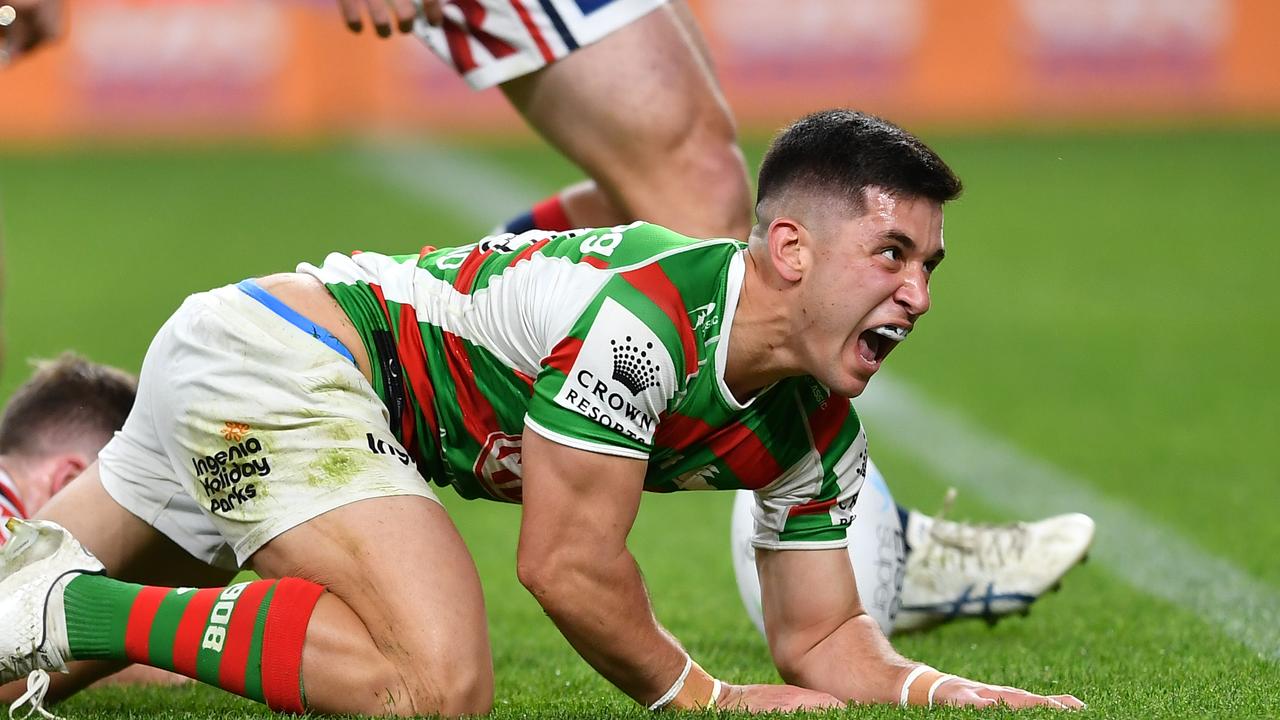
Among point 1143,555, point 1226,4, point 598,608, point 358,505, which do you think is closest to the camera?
point 598,608

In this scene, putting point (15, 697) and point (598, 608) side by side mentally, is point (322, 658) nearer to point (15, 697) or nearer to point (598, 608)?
point (598, 608)

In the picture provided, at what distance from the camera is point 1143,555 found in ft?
15.0

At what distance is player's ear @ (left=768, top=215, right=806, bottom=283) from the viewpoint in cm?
305

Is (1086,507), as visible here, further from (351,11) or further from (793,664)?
(351,11)

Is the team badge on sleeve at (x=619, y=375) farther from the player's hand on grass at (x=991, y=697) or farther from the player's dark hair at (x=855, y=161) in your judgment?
the player's hand on grass at (x=991, y=697)

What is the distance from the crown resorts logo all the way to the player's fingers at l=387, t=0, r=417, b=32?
1.45 meters

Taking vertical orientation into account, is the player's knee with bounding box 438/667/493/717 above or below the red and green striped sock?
below

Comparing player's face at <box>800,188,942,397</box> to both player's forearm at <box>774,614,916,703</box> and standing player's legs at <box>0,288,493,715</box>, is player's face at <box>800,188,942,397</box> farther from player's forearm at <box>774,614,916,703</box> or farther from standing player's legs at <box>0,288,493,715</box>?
standing player's legs at <box>0,288,493,715</box>

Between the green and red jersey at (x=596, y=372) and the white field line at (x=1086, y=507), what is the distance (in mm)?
987

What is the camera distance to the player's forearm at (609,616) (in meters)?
2.97

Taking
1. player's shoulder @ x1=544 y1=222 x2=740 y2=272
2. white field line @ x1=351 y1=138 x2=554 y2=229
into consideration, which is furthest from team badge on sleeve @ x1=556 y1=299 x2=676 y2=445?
white field line @ x1=351 y1=138 x2=554 y2=229

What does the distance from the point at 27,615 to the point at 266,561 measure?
0.40 m

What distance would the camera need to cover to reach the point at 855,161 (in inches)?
120

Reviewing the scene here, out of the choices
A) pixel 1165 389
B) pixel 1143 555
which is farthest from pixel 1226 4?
pixel 1143 555
